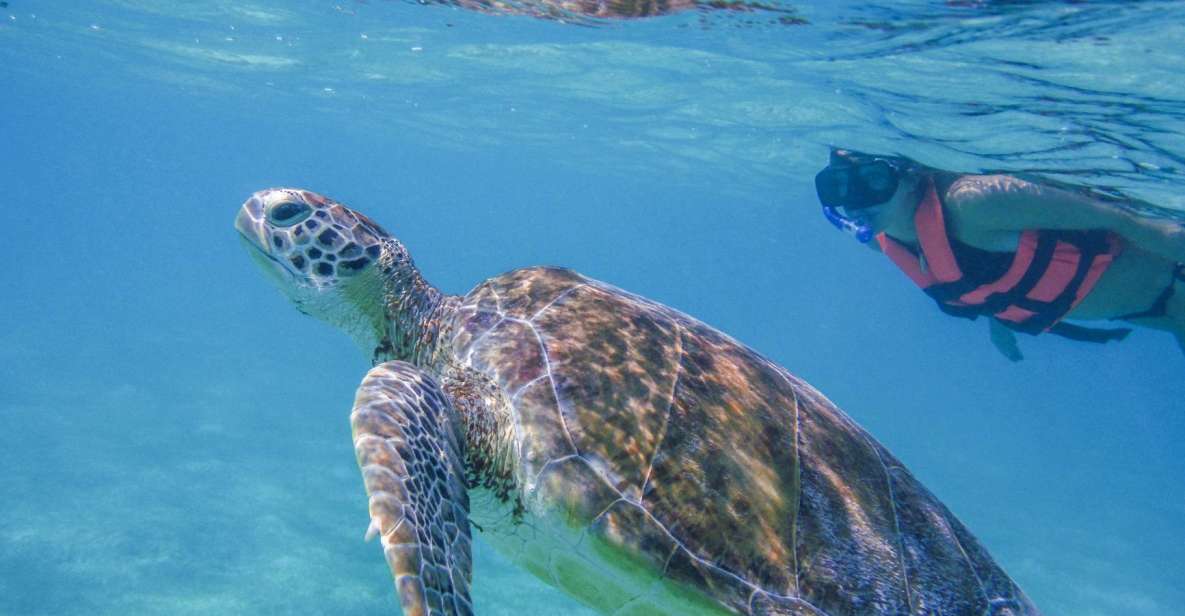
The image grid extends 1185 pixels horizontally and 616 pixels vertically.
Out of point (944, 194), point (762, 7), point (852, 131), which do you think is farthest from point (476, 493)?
point (852, 131)

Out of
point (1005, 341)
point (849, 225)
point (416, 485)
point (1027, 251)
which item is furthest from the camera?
point (1005, 341)

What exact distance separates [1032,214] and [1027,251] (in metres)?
0.54

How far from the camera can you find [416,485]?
2555 millimetres

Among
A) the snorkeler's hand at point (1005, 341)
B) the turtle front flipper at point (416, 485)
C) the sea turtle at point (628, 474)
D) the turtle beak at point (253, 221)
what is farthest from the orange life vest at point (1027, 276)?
the turtle beak at point (253, 221)

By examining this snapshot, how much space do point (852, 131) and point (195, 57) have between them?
20.4m

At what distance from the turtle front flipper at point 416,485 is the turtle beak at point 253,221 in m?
1.32

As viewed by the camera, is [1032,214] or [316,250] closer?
[316,250]

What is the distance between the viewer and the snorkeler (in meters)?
7.07

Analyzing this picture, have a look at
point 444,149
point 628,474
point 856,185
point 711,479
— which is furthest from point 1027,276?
point 444,149

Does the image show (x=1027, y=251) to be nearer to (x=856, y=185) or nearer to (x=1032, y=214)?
(x=1032, y=214)

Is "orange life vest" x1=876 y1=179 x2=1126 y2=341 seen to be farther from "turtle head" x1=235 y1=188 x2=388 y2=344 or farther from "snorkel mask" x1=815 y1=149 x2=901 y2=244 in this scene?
"turtle head" x1=235 y1=188 x2=388 y2=344

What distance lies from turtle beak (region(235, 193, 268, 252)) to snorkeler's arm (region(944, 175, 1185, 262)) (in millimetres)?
7071

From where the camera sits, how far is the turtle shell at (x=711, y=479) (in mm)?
2746

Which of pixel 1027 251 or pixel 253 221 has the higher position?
pixel 1027 251
